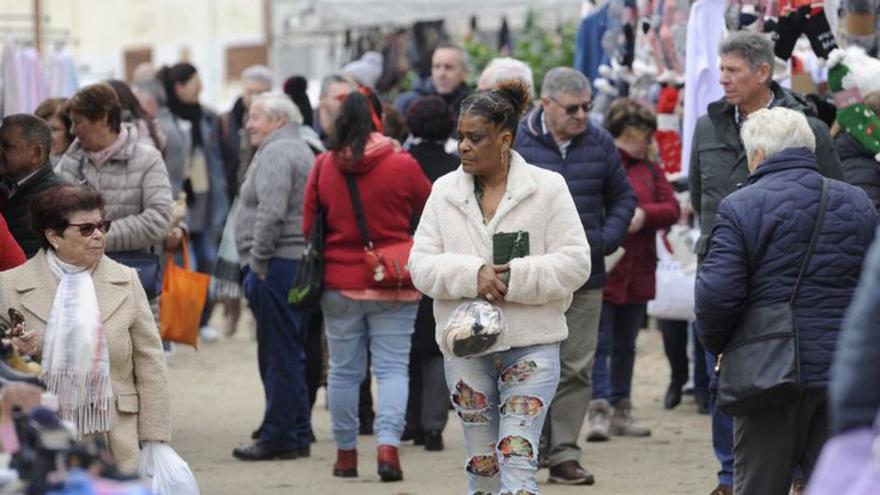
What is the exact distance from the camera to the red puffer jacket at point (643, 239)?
439 inches

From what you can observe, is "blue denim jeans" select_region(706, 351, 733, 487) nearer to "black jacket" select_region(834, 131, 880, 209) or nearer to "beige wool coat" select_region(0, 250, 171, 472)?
"black jacket" select_region(834, 131, 880, 209)

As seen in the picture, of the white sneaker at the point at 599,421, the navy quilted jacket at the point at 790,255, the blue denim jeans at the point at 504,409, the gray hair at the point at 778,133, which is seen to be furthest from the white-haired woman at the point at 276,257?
the navy quilted jacket at the point at 790,255

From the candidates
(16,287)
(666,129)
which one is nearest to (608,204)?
(666,129)

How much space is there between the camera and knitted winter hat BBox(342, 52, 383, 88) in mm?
14548

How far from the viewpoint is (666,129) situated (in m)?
11.8

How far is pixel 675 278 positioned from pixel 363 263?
3100 millimetres

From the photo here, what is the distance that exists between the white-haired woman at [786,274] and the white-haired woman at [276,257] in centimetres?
371

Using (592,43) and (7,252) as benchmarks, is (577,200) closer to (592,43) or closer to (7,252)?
(7,252)

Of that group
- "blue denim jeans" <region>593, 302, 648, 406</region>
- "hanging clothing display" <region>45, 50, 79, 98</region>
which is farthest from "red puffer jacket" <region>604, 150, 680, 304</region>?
"hanging clothing display" <region>45, 50, 79, 98</region>

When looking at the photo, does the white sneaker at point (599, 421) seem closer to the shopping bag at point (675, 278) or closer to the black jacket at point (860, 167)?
the shopping bag at point (675, 278)

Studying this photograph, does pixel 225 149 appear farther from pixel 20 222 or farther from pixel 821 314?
pixel 821 314

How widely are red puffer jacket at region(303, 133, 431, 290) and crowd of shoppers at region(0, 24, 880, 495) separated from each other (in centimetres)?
1

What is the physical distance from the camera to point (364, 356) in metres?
9.73

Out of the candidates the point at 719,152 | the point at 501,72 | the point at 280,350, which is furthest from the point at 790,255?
the point at 280,350
